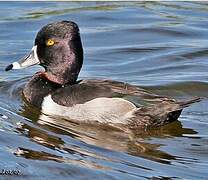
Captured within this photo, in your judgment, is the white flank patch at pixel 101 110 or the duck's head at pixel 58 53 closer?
the white flank patch at pixel 101 110

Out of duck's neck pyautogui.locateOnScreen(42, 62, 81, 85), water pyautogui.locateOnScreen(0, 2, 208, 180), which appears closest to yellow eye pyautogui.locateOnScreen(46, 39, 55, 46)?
duck's neck pyautogui.locateOnScreen(42, 62, 81, 85)

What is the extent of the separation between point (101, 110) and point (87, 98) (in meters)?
0.21

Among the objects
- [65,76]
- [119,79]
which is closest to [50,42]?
[65,76]

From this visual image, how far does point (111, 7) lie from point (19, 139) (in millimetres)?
8567

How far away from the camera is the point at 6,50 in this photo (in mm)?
12844

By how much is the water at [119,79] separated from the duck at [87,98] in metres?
0.14

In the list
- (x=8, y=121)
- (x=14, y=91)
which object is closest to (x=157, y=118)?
(x=8, y=121)

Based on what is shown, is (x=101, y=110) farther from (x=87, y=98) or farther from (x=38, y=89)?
(x=38, y=89)

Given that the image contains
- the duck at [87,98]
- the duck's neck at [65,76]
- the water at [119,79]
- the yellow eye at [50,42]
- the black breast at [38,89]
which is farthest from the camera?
the duck's neck at [65,76]

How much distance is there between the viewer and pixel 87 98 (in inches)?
357

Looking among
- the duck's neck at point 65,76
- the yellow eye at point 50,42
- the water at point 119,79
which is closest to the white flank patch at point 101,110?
the water at point 119,79

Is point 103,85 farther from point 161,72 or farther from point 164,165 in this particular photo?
point 161,72

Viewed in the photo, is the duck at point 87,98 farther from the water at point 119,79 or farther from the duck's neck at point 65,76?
the water at point 119,79

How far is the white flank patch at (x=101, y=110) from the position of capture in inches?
354
